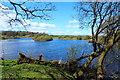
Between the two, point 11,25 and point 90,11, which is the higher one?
point 90,11

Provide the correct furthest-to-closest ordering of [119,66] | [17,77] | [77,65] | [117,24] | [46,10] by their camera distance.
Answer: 1. [119,66]
2. [77,65]
3. [117,24]
4. [46,10]
5. [17,77]

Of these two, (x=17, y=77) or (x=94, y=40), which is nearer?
(x=17, y=77)

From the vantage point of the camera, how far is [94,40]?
190 inches

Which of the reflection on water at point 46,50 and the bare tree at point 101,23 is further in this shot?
the reflection on water at point 46,50

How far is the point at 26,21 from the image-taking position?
12.5ft

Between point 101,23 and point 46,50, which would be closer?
point 101,23

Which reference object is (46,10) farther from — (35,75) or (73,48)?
(73,48)

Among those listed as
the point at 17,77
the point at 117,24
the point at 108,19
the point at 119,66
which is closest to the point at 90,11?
the point at 108,19

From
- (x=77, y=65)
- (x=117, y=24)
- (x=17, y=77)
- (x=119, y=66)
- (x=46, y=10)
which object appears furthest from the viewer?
(x=119, y=66)

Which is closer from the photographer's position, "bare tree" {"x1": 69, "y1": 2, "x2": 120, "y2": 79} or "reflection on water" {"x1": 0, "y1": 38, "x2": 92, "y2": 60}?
"bare tree" {"x1": 69, "y1": 2, "x2": 120, "y2": 79}

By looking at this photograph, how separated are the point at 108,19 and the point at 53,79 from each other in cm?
319

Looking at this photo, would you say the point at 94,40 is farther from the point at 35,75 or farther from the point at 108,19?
the point at 35,75

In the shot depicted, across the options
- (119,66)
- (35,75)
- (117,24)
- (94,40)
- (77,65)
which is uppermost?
(117,24)

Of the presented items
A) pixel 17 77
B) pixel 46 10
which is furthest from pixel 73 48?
pixel 17 77
